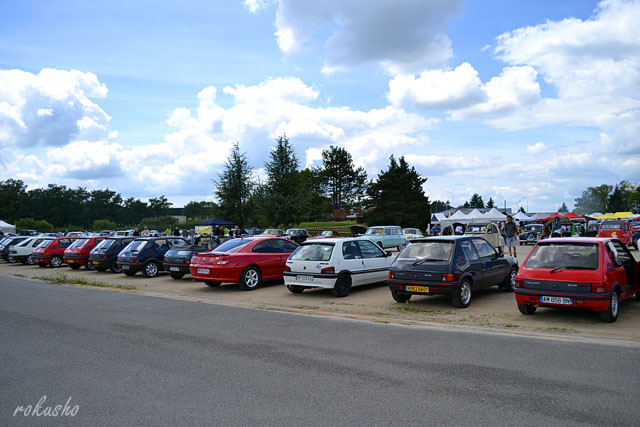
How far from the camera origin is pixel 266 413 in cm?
449

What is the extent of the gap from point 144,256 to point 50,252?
31.8ft

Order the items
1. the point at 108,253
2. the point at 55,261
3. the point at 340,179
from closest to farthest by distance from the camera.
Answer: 1. the point at 108,253
2. the point at 55,261
3. the point at 340,179

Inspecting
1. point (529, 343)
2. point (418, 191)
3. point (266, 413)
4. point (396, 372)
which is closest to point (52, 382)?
point (266, 413)

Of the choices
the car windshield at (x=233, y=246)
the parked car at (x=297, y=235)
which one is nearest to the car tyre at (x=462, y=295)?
the car windshield at (x=233, y=246)

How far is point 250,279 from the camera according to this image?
48.0ft

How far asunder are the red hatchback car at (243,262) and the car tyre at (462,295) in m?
6.49

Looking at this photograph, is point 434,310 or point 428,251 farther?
point 428,251

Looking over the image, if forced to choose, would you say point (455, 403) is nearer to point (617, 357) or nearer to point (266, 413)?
point (266, 413)

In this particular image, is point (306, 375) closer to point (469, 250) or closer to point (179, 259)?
point (469, 250)

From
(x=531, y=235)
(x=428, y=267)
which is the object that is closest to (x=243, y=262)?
(x=428, y=267)

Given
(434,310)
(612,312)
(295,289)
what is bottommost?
(434,310)

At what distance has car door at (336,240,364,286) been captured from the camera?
1275 centimetres

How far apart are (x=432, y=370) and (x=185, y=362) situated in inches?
124

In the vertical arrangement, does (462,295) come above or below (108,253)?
below
